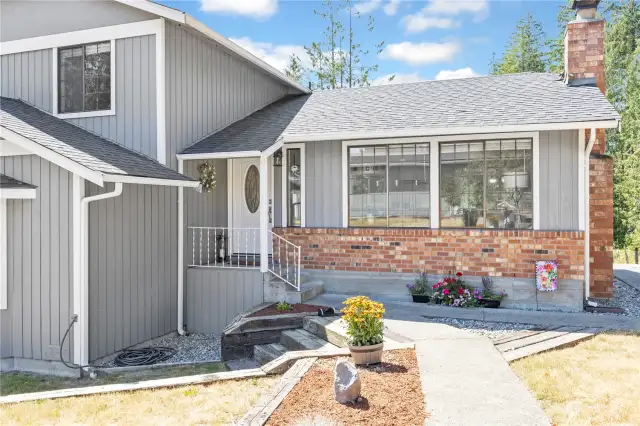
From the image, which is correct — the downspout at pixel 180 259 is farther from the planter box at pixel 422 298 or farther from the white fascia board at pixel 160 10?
the planter box at pixel 422 298

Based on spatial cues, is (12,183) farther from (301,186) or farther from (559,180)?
(559,180)

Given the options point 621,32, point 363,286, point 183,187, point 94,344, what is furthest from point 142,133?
point 621,32

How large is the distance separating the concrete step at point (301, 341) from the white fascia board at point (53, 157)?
3161 millimetres

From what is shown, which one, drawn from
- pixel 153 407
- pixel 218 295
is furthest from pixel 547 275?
pixel 153 407

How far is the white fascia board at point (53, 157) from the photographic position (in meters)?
6.22

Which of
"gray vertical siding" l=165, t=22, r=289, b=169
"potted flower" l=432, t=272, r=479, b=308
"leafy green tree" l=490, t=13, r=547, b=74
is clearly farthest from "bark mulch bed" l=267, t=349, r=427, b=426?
"leafy green tree" l=490, t=13, r=547, b=74

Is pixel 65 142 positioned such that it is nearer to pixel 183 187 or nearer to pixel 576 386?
pixel 183 187

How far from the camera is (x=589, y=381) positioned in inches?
184

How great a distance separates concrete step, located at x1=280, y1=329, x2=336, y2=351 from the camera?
6021mm

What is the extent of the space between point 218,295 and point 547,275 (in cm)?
545

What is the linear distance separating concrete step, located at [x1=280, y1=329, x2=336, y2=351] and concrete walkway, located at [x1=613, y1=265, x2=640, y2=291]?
7.41 m

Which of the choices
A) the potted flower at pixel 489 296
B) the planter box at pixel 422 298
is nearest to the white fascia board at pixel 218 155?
the planter box at pixel 422 298

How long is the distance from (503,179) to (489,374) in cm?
413

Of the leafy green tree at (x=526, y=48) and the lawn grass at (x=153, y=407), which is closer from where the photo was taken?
the lawn grass at (x=153, y=407)
